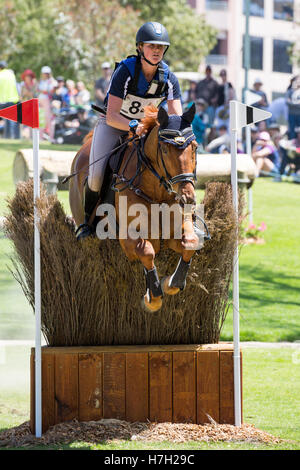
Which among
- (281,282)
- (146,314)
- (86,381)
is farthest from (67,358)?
(281,282)

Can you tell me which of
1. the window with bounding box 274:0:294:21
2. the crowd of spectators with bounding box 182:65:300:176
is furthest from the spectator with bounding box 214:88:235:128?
the window with bounding box 274:0:294:21

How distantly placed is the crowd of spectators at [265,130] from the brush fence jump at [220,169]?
3.41 metres

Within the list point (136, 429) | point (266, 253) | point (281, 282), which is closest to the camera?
point (136, 429)

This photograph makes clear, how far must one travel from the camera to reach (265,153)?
56.3 ft

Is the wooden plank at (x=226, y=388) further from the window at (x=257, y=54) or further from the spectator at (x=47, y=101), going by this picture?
the window at (x=257, y=54)

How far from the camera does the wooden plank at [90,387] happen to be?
6102 mm

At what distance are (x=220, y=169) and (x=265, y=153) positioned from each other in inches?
182

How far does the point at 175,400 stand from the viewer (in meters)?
6.19

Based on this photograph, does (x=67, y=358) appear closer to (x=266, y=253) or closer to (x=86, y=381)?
(x=86, y=381)

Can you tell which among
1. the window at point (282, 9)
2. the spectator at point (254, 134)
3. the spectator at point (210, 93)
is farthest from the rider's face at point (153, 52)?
the window at point (282, 9)

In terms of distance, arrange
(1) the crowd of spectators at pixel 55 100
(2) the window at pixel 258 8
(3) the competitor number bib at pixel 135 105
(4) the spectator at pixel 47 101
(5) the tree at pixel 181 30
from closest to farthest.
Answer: (3) the competitor number bib at pixel 135 105
(4) the spectator at pixel 47 101
(1) the crowd of spectators at pixel 55 100
(5) the tree at pixel 181 30
(2) the window at pixel 258 8

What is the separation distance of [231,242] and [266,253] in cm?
813

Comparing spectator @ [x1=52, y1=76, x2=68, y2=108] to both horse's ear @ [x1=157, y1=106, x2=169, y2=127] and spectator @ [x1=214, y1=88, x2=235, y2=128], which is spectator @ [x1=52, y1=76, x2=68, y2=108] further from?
horse's ear @ [x1=157, y1=106, x2=169, y2=127]

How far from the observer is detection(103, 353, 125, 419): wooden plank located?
6.13 m
